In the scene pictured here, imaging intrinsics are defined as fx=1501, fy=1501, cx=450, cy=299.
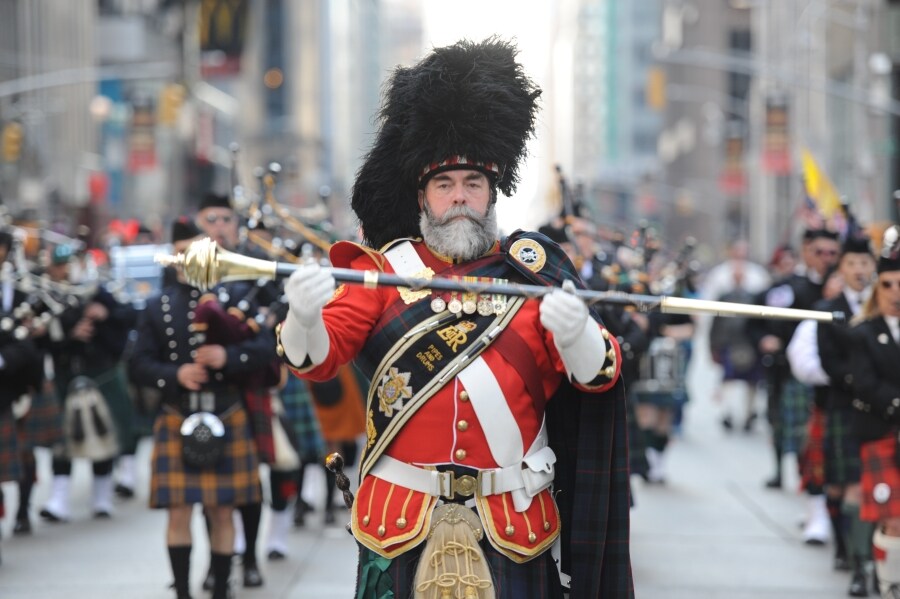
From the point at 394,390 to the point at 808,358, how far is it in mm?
4709

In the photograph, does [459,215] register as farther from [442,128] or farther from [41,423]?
[41,423]

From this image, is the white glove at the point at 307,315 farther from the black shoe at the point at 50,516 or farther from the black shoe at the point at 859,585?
the black shoe at the point at 50,516

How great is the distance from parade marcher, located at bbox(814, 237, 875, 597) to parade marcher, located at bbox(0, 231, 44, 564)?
14.4 feet

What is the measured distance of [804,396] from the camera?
10.9 meters

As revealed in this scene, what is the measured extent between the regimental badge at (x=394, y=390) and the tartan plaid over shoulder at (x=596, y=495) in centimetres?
48

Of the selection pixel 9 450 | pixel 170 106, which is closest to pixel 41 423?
pixel 9 450

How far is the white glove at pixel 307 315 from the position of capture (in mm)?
3941

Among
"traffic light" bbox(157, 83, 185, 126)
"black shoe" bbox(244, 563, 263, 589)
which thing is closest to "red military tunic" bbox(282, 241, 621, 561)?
"black shoe" bbox(244, 563, 263, 589)

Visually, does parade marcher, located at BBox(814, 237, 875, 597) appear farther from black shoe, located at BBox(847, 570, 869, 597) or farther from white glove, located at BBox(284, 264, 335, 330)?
white glove, located at BBox(284, 264, 335, 330)

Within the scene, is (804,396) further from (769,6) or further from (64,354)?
(769,6)

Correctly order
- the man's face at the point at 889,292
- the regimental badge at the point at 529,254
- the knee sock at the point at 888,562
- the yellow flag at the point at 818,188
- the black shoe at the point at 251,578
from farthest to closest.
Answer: the yellow flag at the point at 818,188
the black shoe at the point at 251,578
the man's face at the point at 889,292
the knee sock at the point at 888,562
the regimental badge at the point at 529,254

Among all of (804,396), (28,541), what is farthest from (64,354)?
(804,396)

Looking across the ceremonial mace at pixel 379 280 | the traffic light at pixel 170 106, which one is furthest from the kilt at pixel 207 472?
the traffic light at pixel 170 106

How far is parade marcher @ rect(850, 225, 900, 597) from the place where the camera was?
6.79 m
